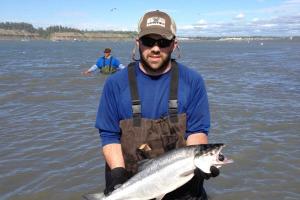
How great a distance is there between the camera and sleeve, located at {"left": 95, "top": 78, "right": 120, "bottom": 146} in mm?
4613

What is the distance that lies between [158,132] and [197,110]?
45cm

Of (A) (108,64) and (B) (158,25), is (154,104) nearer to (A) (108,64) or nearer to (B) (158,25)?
(B) (158,25)

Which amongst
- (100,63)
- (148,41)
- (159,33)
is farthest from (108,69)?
(159,33)

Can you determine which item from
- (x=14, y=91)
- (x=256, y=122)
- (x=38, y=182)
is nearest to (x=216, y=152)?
(x=38, y=182)

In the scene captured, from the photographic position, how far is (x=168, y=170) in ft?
13.6

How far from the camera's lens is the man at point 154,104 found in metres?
4.48

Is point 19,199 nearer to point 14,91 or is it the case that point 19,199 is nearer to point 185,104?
point 185,104

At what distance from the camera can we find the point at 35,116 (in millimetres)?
14695

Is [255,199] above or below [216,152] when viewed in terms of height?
below

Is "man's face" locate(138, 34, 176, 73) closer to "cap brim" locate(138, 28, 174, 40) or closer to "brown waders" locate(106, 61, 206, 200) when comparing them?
"cap brim" locate(138, 28, 174, 40)

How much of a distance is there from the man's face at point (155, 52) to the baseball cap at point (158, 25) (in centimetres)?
5

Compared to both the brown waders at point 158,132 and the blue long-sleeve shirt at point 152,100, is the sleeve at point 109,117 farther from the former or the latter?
the brown waders at point 158,132

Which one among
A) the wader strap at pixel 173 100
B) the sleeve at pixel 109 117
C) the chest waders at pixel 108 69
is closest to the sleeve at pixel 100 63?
the chest waders at pixel 108 69

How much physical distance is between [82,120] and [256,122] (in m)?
5.10
